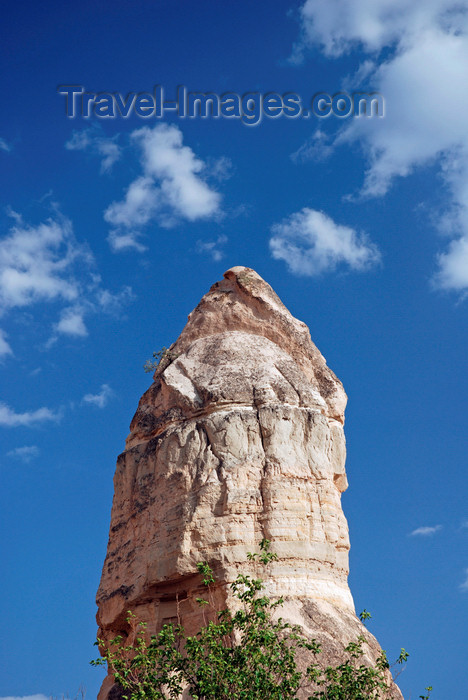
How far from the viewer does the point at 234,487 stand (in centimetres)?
2216

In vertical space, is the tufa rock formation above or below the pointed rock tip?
below

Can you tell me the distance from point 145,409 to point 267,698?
1216cm

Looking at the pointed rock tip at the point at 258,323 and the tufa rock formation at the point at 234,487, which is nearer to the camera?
the tufa rock formation at the point at 234,487

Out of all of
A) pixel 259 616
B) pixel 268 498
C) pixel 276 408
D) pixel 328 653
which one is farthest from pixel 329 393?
pixel 259 616

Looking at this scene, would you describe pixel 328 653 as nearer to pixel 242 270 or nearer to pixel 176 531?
pixel 176 531

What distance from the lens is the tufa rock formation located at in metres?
21.7

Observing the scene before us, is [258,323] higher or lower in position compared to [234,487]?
higher

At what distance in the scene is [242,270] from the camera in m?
28.2

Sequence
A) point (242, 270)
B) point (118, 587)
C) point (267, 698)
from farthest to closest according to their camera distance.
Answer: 1. point (242, 270)
2. point (118, 587)
3. point (267, 698)

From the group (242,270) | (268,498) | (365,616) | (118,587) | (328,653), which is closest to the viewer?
(365,616)

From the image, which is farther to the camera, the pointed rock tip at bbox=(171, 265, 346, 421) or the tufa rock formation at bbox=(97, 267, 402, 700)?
the pointed rock tip at bbox=(171, 265, 346, 421)

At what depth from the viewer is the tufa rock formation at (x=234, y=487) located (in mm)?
21703

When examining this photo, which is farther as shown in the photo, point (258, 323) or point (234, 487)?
point (258, 323)

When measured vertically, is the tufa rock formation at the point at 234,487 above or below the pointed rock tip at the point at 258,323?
below
